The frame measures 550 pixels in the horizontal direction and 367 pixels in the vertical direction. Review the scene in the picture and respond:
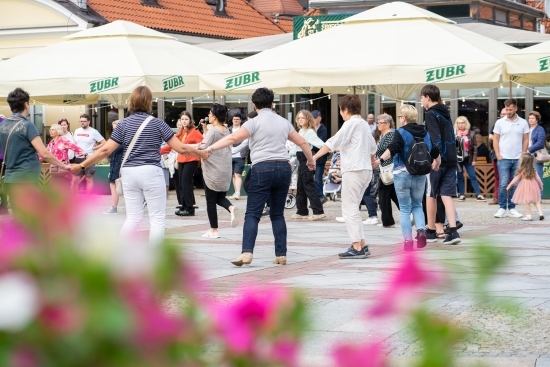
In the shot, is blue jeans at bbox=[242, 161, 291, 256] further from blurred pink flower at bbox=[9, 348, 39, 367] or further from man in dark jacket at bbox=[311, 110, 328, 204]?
blurred pink flower at bbox=[9, 348, 39, 367]

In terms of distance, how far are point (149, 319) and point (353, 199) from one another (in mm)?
10394

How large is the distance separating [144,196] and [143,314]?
889cm

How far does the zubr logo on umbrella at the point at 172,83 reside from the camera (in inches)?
752

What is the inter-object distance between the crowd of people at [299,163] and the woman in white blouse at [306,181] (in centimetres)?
2

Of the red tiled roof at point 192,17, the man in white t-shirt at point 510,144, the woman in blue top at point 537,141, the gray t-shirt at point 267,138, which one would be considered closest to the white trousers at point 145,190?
the gray t-shirt at point 267,138

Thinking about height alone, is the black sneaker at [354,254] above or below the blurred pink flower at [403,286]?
below

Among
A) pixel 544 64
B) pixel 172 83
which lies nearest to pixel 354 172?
pixel 544 64

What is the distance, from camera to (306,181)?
17234mm

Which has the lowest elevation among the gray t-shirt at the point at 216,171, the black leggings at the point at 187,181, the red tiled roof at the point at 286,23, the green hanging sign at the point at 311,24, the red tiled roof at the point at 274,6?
the black leggings at the point at 187,181

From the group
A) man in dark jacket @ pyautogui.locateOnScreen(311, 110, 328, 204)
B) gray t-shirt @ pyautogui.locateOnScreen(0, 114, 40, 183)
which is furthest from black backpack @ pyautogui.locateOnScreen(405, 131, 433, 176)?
man in dark jacket @ pyautogui.locateOnScreen(311, 110, 328, 204)

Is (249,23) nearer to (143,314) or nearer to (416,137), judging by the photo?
(416,137)

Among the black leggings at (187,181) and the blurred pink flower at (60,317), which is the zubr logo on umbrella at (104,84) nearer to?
the black leggings at (187,181)

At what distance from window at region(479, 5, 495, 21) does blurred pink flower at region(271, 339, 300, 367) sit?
30174 millimetres

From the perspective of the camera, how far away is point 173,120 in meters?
29.9
